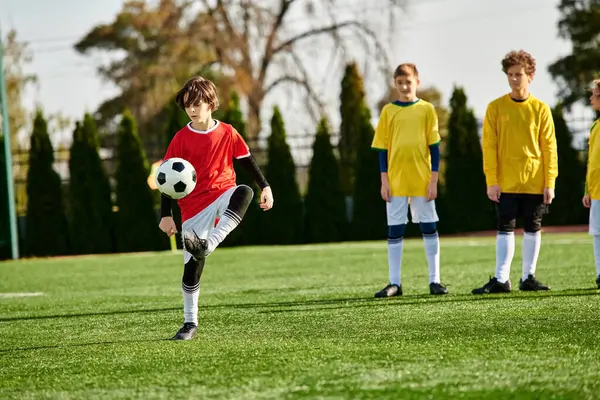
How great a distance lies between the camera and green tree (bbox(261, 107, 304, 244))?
939 inches

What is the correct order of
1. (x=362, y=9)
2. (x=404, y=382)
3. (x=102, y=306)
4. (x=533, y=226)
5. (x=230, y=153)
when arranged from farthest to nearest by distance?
(x=362, y=9) < (x=102, y=306) < (x=533, y=226) < (x=230, y=153) < (x=404, y=382)

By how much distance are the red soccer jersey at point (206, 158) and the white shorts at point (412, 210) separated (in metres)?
2.34

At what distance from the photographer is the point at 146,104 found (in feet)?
123

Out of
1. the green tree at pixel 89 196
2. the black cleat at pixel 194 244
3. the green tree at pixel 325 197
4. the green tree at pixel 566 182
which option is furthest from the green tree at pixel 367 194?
the black cleat at pixel 194 244

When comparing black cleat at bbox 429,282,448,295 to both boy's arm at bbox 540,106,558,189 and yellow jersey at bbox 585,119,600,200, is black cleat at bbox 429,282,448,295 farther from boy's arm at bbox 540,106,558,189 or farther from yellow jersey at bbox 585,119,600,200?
yellow jersey at bbox 585,119,600,200

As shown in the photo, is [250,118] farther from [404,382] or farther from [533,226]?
[404,382]

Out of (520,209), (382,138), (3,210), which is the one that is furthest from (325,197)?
(520,209)

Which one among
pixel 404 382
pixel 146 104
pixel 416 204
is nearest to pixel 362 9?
pixel 146 104

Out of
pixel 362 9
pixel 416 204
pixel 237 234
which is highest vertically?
pixel 362 9

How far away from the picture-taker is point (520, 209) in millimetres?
8141

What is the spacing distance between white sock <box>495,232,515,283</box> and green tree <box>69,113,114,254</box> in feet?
56.5

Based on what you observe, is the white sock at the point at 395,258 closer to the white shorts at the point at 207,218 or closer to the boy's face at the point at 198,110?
the white shorts at the point at 207,218

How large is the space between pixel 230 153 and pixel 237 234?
17.6 metres

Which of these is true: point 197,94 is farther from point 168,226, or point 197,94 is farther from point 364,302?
point 364,302
